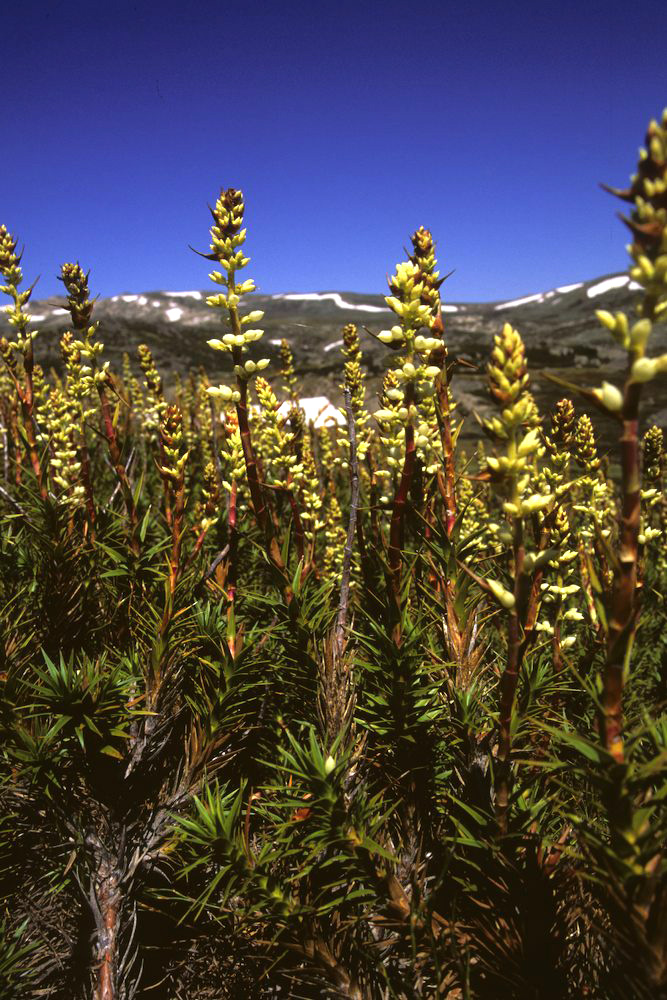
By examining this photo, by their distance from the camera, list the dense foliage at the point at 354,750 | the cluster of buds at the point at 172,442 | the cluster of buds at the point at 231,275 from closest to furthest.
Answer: the dense foliage at the point at 354,750, the cluster of buds at the point at 231,275, the cluster of buds at the point at 172,442

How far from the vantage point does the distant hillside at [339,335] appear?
20828mm

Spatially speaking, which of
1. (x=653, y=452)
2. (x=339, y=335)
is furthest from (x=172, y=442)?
(x=339, y=335)

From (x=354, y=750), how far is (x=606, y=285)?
336 feet

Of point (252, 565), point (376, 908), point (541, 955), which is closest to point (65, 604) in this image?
point (252, 565)

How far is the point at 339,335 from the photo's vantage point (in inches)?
1945

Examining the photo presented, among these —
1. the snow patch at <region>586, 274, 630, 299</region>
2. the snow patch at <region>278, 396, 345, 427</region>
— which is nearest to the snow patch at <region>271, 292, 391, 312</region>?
the snow patch at <region>586, 274, 630, 299</region>

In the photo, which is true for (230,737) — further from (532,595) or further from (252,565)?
(252,565)

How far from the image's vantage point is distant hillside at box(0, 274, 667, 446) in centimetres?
2083

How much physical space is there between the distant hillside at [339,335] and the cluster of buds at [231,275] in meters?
0.10

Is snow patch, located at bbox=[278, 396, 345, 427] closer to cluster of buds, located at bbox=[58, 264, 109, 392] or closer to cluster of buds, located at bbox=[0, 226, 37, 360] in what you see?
cluster of buds, located at bbox=[58, 264, 109, 392]

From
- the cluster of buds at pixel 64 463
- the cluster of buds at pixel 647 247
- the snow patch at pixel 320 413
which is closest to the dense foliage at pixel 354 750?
the cluster of buds at pixel 647 247

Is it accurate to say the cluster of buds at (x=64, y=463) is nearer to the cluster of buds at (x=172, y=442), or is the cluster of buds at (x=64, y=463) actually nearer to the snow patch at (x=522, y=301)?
the cluster of buds at (x=172, y=442)

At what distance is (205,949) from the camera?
1614 mm

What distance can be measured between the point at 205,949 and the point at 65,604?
1.36 metres
